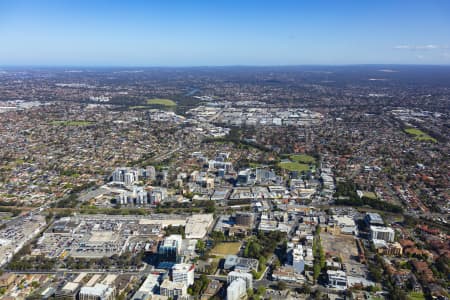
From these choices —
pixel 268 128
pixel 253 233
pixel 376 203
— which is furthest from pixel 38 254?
pixel 268 128

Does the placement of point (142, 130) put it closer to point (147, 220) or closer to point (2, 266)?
point (147, 220)

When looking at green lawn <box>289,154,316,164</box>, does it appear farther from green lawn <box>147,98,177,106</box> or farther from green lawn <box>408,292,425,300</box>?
green lawn <box>147,98,177,106</box>

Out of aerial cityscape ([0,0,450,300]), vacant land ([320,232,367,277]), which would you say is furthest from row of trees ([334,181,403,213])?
vacant land ([320,232,367,277])

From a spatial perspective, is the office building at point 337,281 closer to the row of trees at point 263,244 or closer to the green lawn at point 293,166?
the row of trees at point 263,244

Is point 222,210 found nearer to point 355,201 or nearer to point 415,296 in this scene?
point 355,201

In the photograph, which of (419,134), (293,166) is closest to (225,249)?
(293,166)
